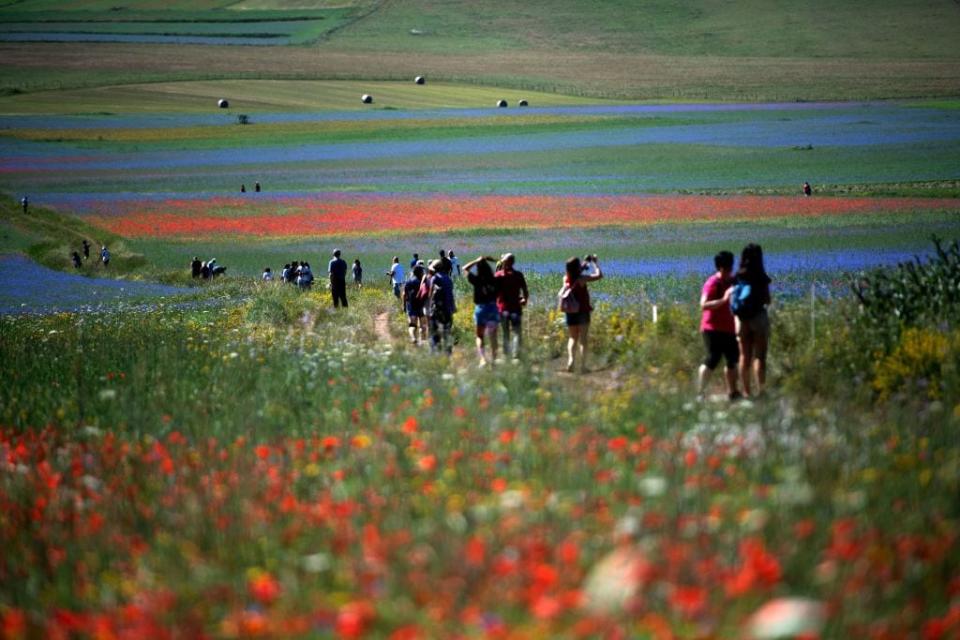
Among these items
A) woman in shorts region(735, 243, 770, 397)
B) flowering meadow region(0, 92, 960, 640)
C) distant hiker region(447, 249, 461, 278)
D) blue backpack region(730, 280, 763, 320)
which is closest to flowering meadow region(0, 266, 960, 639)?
flowering meadow region(0, 92, 960, 640)

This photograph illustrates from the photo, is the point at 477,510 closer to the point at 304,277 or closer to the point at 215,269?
the point at 304,277

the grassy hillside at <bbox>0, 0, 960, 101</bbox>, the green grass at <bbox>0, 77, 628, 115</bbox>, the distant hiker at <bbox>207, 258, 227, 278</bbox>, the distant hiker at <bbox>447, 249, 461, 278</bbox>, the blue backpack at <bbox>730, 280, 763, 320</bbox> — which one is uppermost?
the grassy hillside at <bbox>0, 0, 960, 101</bbox>

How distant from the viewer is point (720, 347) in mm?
14375

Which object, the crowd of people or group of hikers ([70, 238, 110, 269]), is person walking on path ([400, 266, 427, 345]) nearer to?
the crowd of people

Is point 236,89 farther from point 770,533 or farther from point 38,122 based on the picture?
point 770,533

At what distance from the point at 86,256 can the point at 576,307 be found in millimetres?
35279

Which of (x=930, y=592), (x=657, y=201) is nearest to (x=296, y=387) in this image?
(x=930, y=592)

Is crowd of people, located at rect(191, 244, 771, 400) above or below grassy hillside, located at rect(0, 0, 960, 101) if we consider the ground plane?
below

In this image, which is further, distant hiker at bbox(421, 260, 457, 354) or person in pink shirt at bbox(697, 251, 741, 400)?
distant hiker at bbox(421, 260, 457, 354)

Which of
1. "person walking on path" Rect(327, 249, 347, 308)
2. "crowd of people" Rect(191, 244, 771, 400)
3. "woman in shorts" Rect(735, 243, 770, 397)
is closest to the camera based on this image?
"woman in shorts" Rect(735, 243, 770, 397)

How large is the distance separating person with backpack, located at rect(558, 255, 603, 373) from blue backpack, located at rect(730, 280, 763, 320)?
9.57 ft

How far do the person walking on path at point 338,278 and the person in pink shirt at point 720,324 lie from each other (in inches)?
487

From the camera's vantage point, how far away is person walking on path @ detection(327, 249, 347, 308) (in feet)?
85.8

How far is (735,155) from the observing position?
6831 cm
